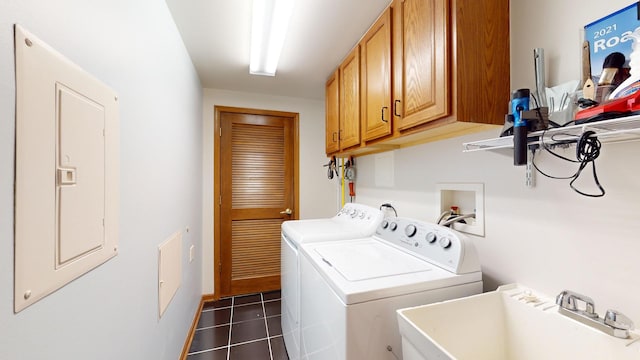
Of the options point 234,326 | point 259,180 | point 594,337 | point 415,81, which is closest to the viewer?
point 594,337

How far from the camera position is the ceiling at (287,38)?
1.51m

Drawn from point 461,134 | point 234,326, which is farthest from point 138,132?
point 234,326

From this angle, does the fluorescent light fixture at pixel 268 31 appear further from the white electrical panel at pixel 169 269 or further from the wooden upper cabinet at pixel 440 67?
the white electrical panel at pixel 169 269

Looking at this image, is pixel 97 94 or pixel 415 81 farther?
pixel 415 81

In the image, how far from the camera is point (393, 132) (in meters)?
1.45

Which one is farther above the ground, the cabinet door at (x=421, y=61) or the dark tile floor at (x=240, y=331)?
the cabinet door at (x=421, y=61)

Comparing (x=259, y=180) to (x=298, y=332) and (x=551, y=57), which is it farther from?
(x=551, y=57)

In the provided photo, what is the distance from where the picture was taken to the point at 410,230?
4.53 ft

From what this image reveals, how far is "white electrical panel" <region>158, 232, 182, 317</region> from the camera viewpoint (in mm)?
1413

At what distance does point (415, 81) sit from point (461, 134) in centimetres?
38

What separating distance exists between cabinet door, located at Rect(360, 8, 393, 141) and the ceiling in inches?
4.3

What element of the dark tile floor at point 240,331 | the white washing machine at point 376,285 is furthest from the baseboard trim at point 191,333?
the white washing machine at point 376,285

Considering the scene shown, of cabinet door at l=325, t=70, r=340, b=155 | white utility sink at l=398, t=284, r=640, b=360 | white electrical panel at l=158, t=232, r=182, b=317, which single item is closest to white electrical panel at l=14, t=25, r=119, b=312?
white electrical panel at l=158, t=232, r=182, b=317

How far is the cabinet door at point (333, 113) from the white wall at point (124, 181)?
1.23 m
